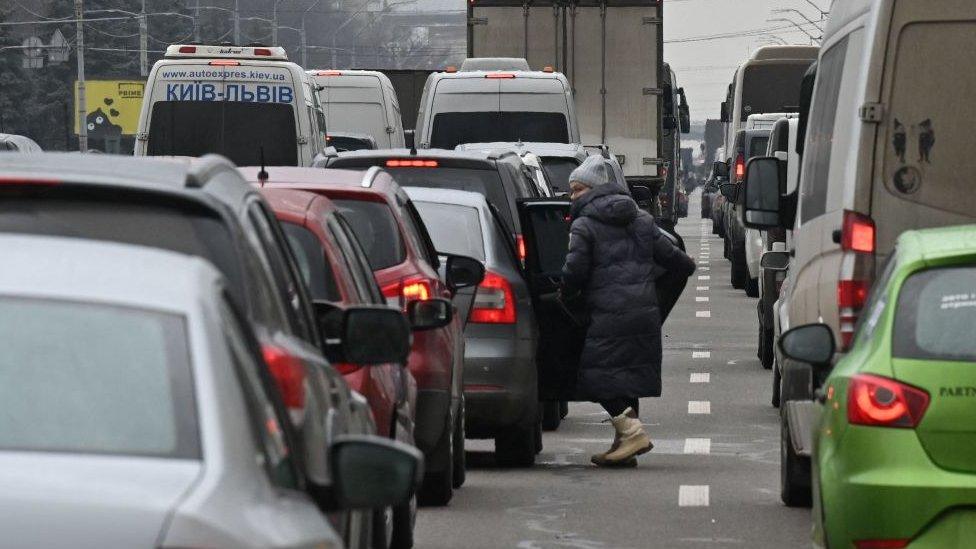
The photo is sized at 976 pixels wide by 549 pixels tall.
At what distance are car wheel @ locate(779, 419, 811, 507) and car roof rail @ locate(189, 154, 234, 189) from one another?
5627mm

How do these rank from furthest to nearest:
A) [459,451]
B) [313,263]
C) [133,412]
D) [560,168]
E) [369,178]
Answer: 1. [560,168]
2. [459,451]
3. [369,178]
4. [313,263]
5. [133,412]

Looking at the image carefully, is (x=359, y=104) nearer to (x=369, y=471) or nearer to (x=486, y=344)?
(x=486, y=344)

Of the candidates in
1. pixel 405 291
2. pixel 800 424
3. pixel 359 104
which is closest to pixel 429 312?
pixel 405 291

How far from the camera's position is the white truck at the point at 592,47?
31891 millimetres

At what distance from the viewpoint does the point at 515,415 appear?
40.7 feet

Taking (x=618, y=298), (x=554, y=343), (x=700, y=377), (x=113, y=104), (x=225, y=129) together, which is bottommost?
(x=113, y=104)

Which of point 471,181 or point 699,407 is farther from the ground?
point 471,181

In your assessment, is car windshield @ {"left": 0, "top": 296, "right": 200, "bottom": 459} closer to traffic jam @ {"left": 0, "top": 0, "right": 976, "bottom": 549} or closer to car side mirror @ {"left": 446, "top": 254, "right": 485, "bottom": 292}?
traffic jam @ {"left": 0, "top": 0, "right": 976, "bottom": 549}

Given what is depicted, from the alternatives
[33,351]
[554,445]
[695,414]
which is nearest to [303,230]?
[33,351]

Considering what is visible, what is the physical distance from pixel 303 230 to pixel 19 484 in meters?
4.45

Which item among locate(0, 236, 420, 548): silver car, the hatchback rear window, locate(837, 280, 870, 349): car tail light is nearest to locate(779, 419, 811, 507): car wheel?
locate(837, 280, 870, 349): car tail light

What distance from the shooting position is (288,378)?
479cm

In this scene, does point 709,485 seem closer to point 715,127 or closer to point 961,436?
point 961,436

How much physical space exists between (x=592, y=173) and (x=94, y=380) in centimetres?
925
